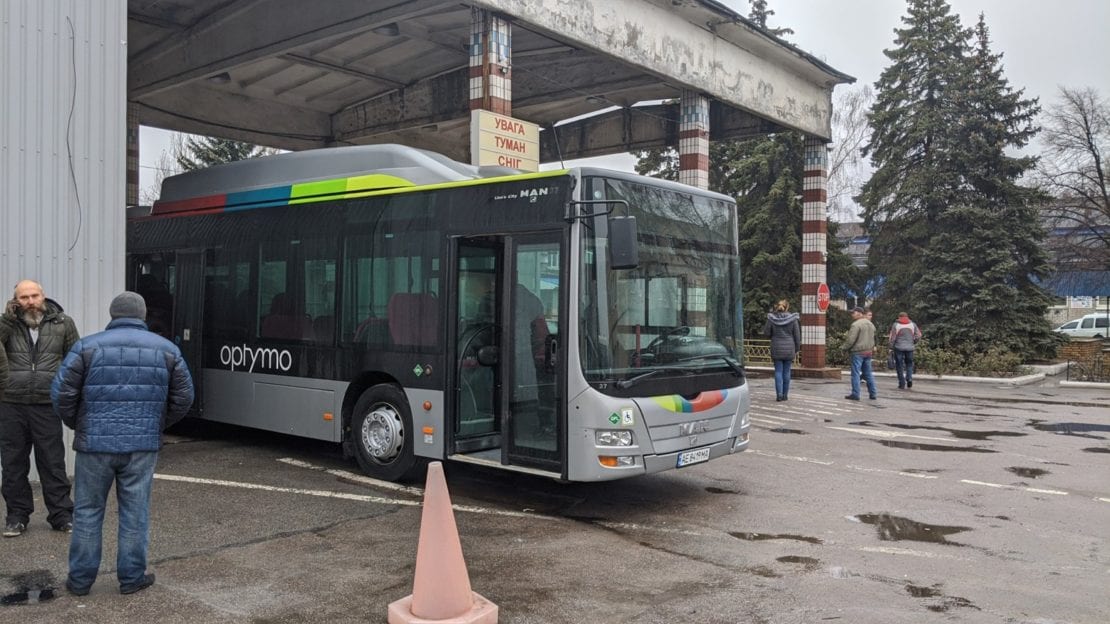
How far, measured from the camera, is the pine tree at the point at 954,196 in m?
29.8

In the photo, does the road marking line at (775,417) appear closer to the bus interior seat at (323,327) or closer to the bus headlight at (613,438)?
the bus headlight at (613,438)

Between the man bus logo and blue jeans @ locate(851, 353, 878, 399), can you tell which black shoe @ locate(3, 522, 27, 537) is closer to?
the man bus logo

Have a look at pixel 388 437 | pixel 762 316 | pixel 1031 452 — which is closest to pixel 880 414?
pixel 1031 452

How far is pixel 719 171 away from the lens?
117ft

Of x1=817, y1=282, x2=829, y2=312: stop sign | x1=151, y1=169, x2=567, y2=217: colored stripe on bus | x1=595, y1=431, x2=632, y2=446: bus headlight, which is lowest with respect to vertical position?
x1=595, y1=431, x2=632, y2=446: bus headlight

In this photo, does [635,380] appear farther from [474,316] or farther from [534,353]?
[474,316]

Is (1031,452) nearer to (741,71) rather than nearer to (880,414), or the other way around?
(880,414)

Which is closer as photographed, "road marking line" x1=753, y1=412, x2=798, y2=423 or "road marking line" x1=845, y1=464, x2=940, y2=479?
"road marking line" x1=845, y1=464, x2=940, y2=479

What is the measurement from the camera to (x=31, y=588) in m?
5.38

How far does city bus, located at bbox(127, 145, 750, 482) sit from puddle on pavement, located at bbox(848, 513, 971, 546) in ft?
4.47

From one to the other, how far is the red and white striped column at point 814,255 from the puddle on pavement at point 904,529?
17.2 metres

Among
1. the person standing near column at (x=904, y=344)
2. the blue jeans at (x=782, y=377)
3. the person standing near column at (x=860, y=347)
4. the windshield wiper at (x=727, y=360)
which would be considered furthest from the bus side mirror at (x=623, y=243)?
the person standing near column at (x=904, y=344)

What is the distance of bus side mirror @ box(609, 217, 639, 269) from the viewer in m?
6.98

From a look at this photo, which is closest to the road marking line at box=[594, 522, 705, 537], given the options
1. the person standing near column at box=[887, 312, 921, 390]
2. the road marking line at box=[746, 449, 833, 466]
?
the road marking line at box=[746, 449, 833, 466]
